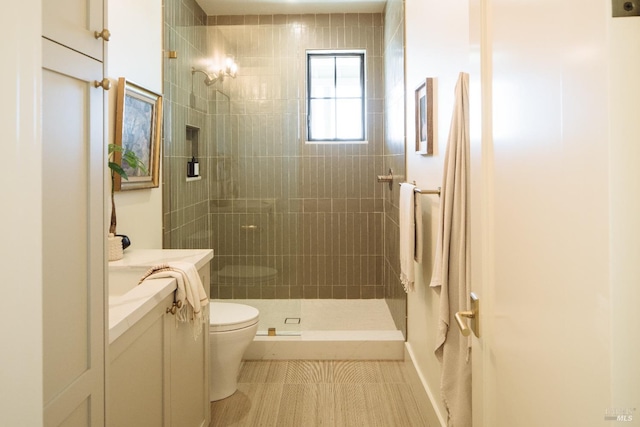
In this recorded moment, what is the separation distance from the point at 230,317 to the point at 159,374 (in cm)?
110

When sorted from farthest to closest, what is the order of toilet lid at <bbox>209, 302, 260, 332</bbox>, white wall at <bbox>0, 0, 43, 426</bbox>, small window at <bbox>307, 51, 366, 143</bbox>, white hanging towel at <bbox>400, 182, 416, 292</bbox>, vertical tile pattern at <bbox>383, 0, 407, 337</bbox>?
small window at <bbox>307, 51, 366, 143</bbox>, vertical tile pattern at <bbox>383, 0, 407, 337</bbox>, toilet lid at <bbox>209, 302, 260, 332</bbox>, white hanging towel at <bbox>400, 182, 416, 292</bbox>, white wall at <bbox>0, 0, 43, 426</bbox>

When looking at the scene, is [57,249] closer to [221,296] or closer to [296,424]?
[296,424]

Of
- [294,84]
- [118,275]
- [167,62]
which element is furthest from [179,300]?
[294,84]

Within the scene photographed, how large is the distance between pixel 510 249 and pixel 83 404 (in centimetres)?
100

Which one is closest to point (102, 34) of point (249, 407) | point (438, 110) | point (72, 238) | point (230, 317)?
point (72, 238)

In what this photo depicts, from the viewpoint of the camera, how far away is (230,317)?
9.47 ft

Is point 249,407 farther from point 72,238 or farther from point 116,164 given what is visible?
point 72,238

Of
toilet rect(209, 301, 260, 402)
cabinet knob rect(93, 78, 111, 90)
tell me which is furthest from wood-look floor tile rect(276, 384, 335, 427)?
cabinet knob rect(93, 78, 111, 90)

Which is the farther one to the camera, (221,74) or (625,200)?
(221,74)

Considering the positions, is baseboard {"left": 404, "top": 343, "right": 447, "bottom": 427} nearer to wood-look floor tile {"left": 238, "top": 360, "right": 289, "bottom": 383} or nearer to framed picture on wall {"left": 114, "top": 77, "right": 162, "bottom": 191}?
wood-look floor tile {"left": 238, "top": 360, "right": 289, "bottom": 383}

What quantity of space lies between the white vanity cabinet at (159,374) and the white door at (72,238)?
165 millimetres

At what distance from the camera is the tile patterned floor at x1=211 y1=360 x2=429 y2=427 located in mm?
2674

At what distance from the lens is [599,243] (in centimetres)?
64

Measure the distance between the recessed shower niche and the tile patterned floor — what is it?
147 centimetres
